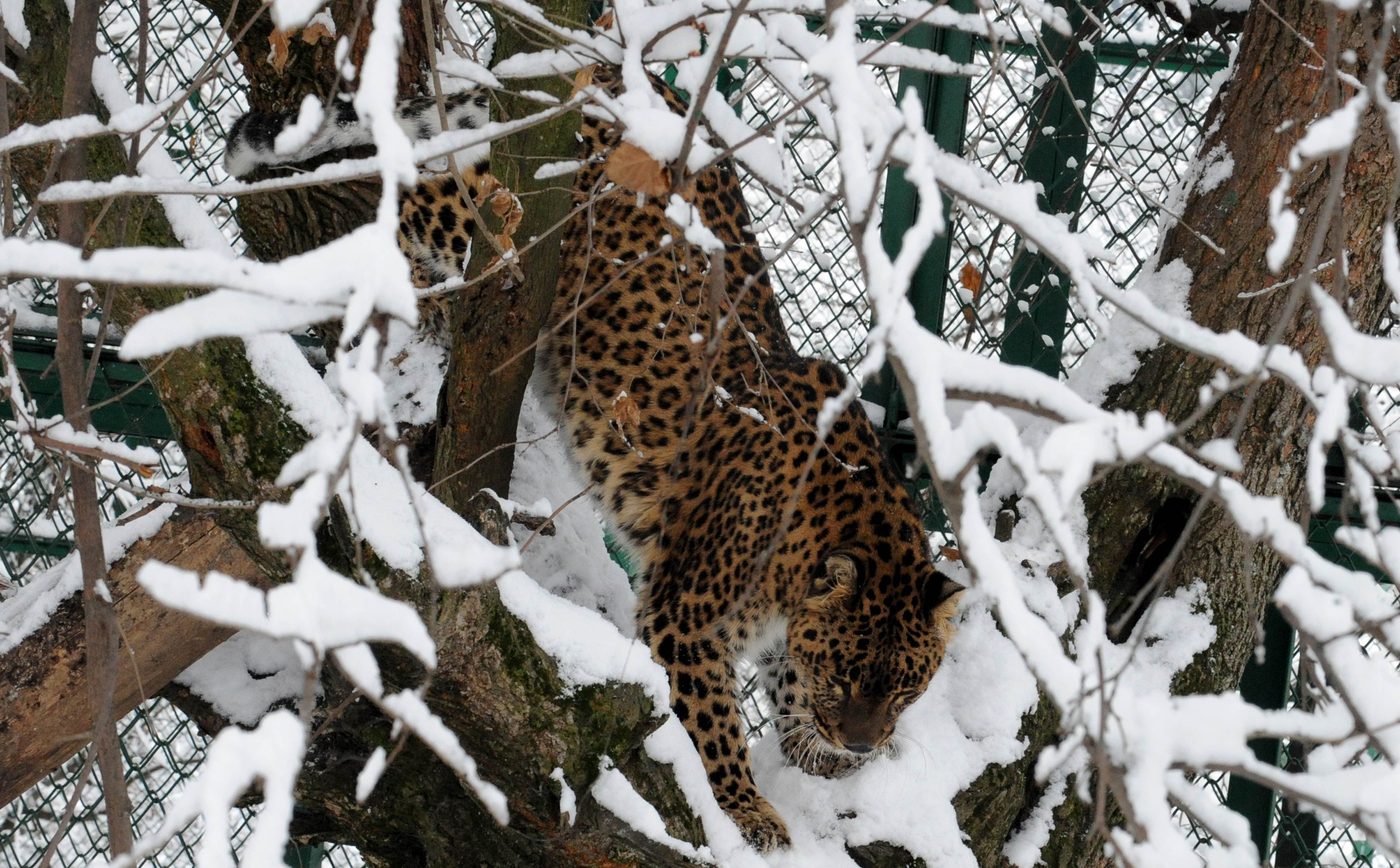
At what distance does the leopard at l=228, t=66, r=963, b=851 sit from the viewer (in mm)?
3314

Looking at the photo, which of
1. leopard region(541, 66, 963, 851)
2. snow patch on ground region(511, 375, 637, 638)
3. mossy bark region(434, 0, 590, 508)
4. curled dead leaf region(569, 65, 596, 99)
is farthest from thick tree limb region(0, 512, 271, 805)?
curled dead leaf region(569, 65, 596, 99)

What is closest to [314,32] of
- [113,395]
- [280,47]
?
[280,47]

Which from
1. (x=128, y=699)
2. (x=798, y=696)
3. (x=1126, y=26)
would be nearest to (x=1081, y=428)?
(x=128, y=699)

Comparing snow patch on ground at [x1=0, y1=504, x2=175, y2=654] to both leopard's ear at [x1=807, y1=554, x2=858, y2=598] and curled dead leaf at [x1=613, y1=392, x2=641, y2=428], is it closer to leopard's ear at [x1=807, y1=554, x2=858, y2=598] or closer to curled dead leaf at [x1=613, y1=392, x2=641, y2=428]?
curled dead leaf at [x1=613, y1=392, x2=641, y2=428]

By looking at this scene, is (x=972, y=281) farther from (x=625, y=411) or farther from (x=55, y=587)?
(x=55, y=587)

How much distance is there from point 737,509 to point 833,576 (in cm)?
30

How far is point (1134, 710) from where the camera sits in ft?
3.99

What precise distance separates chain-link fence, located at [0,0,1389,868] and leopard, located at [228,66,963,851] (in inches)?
13.0

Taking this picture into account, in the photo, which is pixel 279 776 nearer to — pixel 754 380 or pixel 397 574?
pixel 397 574

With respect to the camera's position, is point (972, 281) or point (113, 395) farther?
point (113, 395)

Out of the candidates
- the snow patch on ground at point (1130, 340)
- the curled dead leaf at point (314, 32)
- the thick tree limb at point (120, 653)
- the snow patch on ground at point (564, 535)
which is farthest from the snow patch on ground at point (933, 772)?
the curled dead leaf at point (314, 32)

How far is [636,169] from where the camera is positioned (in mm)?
1742

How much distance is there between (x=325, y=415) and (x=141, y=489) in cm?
30

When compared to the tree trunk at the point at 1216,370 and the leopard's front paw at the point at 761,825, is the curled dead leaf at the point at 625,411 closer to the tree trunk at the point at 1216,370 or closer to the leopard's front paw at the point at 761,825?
the leopard's front paw at the point at 761,825
